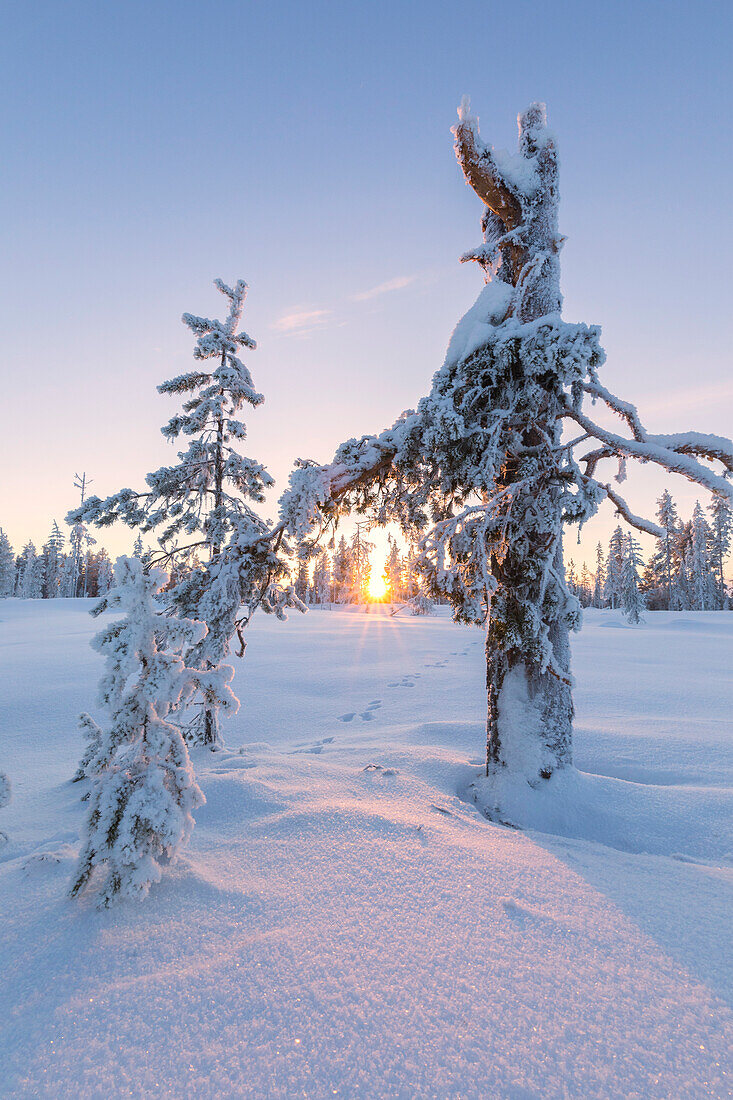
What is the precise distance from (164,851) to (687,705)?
9.32 m

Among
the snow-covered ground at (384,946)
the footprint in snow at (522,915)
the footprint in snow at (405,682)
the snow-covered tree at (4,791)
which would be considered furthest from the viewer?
the footprint in snow at (405,682)

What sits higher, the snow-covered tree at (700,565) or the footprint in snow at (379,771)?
the snow-covered tree at (700,565)

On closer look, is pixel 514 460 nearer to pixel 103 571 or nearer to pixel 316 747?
pixel 316 747

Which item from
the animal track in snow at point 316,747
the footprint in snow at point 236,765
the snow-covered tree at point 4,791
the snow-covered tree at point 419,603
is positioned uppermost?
the snow-covered tree at point 419,603

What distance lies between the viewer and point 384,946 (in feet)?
6.89

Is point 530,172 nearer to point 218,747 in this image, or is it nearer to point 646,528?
point 646,528

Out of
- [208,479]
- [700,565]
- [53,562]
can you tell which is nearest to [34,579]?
[53,562]

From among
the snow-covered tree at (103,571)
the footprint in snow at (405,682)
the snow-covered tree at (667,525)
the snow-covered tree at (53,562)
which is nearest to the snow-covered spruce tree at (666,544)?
the snow-covered tree at (667,525)

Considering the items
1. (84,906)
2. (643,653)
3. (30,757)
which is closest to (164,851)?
(84,906)

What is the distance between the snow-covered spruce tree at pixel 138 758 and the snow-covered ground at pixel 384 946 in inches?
8.3

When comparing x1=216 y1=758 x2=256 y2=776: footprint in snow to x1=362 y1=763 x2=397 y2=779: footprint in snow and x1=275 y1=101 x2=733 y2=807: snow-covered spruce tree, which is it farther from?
x1=275 y1=101 x2=733 y2=807: snow-covered spruce tree

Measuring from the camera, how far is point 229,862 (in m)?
2.82

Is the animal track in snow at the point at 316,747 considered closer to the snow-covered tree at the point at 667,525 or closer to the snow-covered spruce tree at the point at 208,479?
the snow-covered spruce tree at the point at 208,479

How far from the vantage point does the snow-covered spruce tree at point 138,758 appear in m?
2.36
